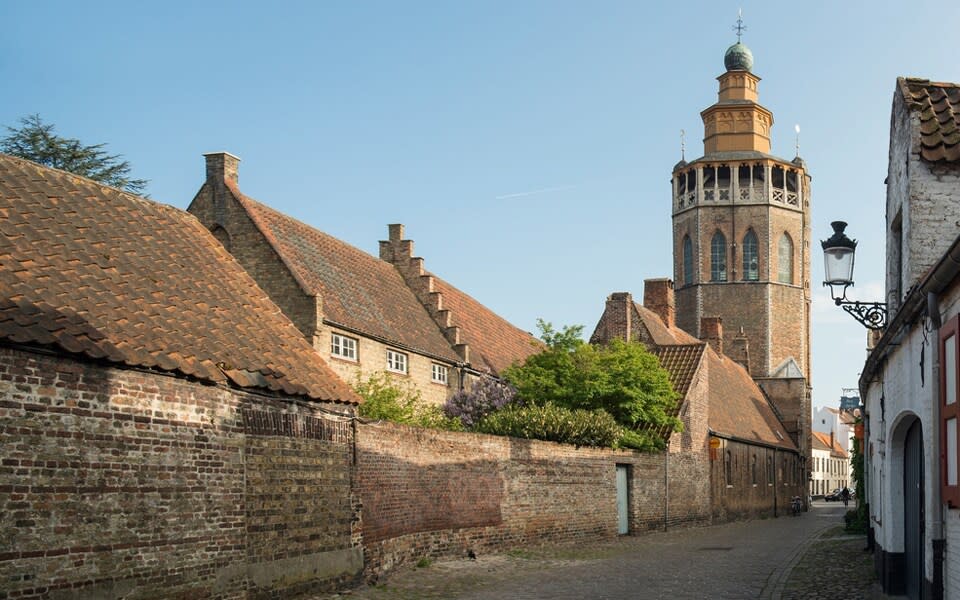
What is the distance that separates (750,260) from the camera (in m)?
75.8

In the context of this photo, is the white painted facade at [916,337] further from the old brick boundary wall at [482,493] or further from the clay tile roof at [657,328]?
the clay tile roof at [657,328]

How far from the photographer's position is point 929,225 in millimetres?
13414

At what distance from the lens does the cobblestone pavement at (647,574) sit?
52.2 feet

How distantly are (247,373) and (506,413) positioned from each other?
44.6 feet

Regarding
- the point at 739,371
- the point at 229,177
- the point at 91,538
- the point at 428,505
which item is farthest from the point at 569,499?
the point at 739,371

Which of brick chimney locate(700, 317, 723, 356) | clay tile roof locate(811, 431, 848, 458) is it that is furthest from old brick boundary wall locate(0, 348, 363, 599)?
clay tile roof locate(811, 431, 848, 458)

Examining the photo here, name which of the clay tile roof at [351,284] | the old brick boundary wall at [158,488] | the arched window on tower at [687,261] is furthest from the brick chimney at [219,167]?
the arched window on tower at [687,261]

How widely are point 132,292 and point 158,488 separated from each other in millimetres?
2760

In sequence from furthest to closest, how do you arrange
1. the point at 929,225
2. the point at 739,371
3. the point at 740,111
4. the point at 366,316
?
the point at 740,111 → the point at 739,371 → the point at 366,316 → the point at 929,225

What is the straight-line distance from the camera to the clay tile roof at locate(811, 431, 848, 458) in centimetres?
11241

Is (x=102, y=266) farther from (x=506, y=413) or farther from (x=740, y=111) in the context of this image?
(x=740, y=111)

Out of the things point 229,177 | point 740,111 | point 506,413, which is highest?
point 740,111

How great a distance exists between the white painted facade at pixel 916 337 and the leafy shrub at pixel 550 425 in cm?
985

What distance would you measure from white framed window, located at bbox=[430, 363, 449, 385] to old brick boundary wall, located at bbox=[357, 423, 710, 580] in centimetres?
640
